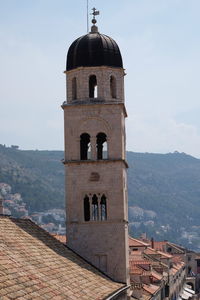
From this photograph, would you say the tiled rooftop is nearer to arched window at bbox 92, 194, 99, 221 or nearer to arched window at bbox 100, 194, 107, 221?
arched window at bbox 92, 194, 99, 221

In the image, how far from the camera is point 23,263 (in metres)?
25.5

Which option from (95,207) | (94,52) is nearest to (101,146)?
(95,207)

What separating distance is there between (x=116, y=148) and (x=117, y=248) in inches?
197

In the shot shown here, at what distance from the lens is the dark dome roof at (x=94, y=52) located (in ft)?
127

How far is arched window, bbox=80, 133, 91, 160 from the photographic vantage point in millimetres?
38906

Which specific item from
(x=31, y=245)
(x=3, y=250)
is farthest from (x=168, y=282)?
(x=3, y=250)

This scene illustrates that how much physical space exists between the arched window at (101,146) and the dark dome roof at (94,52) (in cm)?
366

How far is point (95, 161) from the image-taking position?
3831 cm

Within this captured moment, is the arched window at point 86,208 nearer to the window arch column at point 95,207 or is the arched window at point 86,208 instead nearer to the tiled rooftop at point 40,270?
the window arch column at point 95,207

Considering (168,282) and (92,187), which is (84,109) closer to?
(92,187)

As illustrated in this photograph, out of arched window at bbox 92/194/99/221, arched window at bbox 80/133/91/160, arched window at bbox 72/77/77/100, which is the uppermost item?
arched window at bbox 72/77/77/100

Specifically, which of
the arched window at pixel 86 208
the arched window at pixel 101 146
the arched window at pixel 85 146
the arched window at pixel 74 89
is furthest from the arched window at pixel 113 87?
the arched window at pixel 86 208

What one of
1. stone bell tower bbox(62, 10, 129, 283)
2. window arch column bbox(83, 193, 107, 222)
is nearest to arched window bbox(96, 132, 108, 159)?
stone bell tower bbox(62, 10, 129, 283)

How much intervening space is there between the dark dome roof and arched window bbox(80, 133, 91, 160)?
3592mm
